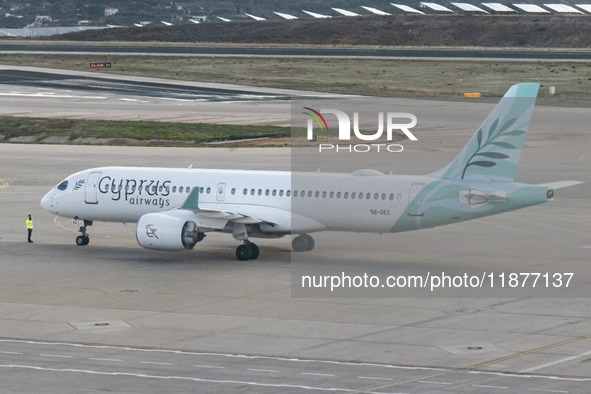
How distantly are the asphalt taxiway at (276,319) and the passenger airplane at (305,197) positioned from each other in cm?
167

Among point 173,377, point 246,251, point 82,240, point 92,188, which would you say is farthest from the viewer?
point 82,240

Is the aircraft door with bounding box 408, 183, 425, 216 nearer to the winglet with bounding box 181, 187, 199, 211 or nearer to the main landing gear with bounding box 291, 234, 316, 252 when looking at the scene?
the main landing gear with bounding box 291, 234, 316, 252

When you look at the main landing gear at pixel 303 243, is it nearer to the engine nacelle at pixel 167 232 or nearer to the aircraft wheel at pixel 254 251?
the aircraft wheel at pixel 254 251

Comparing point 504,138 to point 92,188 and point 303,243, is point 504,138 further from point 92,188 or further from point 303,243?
point 92,188

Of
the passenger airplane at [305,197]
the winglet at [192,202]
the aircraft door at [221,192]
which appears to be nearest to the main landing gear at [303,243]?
the passenger airplane at [305,197]

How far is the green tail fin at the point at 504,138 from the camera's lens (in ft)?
152

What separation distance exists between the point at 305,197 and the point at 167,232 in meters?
6.01

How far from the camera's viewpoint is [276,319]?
40.6 m

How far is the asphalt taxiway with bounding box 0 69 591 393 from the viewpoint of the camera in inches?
1281

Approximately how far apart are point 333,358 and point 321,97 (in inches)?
3554

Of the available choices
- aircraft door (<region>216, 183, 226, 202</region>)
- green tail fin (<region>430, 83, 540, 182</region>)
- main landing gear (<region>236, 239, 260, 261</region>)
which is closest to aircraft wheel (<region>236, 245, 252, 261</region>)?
main landing gear (<region>236, 239, 260, 261</region>)

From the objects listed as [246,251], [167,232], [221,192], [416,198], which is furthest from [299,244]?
[416,198]

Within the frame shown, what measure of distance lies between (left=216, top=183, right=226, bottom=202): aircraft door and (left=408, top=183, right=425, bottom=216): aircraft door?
9.08 m

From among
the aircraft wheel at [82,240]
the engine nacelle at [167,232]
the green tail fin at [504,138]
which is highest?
the green tail fin at [504,138]
